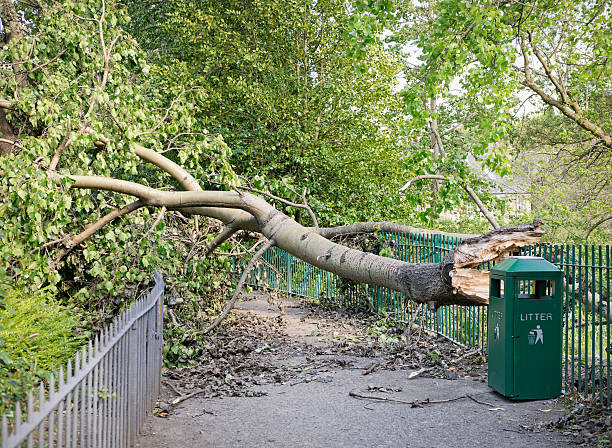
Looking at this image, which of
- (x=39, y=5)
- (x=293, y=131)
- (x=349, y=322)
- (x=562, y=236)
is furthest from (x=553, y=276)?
(x=562, y=236)

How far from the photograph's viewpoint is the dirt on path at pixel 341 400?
17.5 ft

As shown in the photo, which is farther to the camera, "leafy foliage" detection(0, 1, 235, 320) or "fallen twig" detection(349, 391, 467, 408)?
Answer: "leafy foliage" detection(0, 1, 235, 320)

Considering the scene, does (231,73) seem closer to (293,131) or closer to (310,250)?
(293,131)

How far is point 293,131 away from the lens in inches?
696

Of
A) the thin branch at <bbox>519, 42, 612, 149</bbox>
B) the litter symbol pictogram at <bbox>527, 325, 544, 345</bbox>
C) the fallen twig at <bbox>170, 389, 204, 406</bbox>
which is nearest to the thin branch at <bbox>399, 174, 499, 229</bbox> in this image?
the litter symbol pictogram at <bbox>527, 325, 544, 345</bbox>

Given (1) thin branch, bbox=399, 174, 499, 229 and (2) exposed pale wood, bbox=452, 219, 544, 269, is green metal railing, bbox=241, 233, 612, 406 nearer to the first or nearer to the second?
(1) thin branch, bbox=399, 174, 499, 229

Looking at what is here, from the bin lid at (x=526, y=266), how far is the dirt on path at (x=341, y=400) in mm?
1494

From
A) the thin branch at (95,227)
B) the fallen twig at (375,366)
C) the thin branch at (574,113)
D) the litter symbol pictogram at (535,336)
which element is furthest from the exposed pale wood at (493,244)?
the thin branch at (574,113)

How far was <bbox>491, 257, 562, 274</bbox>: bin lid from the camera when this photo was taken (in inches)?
244

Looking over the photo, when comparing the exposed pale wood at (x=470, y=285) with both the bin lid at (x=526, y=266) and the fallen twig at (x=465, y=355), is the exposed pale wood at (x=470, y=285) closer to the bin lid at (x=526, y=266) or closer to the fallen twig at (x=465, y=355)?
the bin lid at (x=526, y=266)

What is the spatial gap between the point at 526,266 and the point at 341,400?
103 inches

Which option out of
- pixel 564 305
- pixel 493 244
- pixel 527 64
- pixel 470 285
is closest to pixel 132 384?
pixel 470 285

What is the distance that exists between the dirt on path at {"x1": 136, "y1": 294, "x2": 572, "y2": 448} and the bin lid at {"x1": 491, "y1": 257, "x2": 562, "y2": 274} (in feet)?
4.90

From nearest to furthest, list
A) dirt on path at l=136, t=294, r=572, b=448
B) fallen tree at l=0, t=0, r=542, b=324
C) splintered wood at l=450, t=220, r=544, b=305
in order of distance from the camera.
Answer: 1. splintered wood at l=450, t=220, r=544, b=305
2. dirt on path at l=136, t=294, r=572, b=448
3. fallen tree at l=0, t=0, r=542, b=324
